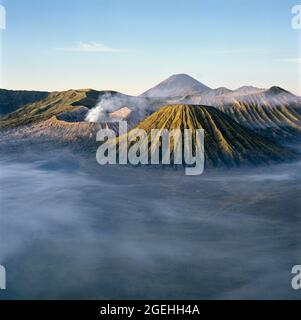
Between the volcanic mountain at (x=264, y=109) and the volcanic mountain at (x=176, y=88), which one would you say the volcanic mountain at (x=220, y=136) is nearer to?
the volcanic mountain at (x=264, y=109)

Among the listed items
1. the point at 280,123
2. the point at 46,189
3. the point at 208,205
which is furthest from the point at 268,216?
the point at 280,123

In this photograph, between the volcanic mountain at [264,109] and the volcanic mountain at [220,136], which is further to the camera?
the volcanic mountain at [264,109]

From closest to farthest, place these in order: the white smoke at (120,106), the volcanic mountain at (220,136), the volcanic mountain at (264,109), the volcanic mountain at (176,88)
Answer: the volcanic mountain at (220,136), the white smoke at (120,106), the volcanic mountain at (264,109), the volcanic mountain at (176,88)

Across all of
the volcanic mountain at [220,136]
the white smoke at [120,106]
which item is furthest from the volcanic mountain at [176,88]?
the volcanic mountain at [220,136]

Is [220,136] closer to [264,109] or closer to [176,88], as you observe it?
[264,109]

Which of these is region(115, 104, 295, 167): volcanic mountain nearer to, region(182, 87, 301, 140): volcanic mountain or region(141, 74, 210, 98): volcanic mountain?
region(182, 87, 301, 140): volcanic mountain

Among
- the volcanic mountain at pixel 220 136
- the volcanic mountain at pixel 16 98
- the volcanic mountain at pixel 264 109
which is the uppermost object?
the volcanic mountain at pixel 16 98

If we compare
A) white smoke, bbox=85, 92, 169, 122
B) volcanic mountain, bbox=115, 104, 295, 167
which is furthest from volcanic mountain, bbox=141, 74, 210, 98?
volcanic mountain, bbox=115, 104, 295, 167
